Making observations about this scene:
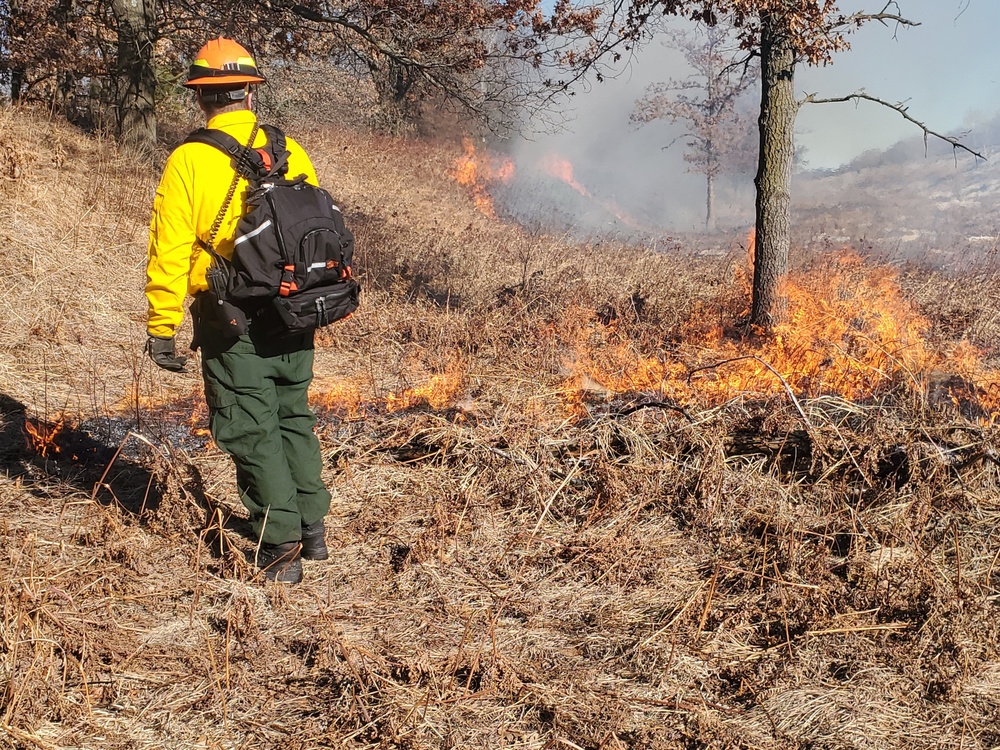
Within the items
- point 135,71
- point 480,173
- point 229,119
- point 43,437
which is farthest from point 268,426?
point 480,173

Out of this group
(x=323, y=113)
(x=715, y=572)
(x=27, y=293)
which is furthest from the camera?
(x=323, y=113)

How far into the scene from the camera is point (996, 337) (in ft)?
25.0

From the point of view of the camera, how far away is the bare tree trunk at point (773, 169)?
7.23m

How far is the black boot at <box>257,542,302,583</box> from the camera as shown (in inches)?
143

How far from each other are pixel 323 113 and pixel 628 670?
73.6 ft

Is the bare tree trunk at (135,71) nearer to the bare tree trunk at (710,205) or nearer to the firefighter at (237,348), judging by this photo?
the firefighter at (237,348)

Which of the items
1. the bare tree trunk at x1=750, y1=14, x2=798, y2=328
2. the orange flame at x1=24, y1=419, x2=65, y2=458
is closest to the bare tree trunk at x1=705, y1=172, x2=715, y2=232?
the bare tree trunk at x1=750, y1=14, x2=798, y2=328

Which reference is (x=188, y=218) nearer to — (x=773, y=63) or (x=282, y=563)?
(x=282, y=563)

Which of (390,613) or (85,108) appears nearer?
(390,613)

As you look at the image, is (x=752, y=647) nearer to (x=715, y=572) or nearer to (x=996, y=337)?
(x=715, y=572)

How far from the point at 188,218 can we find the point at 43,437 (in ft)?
7.35

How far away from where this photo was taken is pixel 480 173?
890 inches

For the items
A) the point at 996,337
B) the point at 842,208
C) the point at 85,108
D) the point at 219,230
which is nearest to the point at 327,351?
the point at 219,230

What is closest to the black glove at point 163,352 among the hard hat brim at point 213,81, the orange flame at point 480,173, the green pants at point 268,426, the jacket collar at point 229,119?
the green pants at point 268,426
